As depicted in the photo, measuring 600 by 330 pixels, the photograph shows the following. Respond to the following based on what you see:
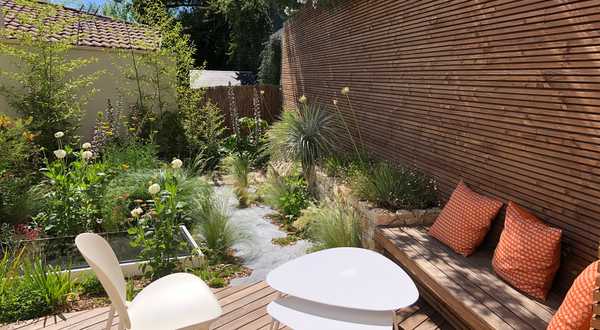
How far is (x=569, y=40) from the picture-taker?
260cm

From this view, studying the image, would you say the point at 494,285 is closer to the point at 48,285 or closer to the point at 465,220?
the point at 465,220

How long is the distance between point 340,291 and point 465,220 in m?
1.40

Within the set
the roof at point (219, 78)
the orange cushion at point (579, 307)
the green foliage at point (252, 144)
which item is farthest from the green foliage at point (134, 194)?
the roof at point (219, 78)

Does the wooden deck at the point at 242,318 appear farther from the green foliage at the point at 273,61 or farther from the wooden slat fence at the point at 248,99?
the green foliage at the point at 273,61

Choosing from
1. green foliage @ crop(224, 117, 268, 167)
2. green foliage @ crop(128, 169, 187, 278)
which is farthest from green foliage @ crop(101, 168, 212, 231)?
green foliage @ crop(224, 117, 268, 167)

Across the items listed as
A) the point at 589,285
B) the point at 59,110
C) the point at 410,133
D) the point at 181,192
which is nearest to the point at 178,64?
the point at 59,110

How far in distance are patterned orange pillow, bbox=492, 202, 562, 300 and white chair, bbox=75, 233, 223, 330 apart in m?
1.74

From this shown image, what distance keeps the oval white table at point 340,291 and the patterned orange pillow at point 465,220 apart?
0.90 metres

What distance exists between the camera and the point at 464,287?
2.63 metres

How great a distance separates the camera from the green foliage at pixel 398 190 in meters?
4.07

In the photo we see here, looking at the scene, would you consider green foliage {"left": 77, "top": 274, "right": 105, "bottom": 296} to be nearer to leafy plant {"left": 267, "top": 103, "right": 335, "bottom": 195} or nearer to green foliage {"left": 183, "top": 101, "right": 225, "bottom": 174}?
leafy plant {"left": 267, "top": 103, "right": 335, "bottom": 195}

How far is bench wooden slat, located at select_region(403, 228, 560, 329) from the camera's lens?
231 centimetres

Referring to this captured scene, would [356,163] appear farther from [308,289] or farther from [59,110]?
[59,110]

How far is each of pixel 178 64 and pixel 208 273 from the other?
6.60m
